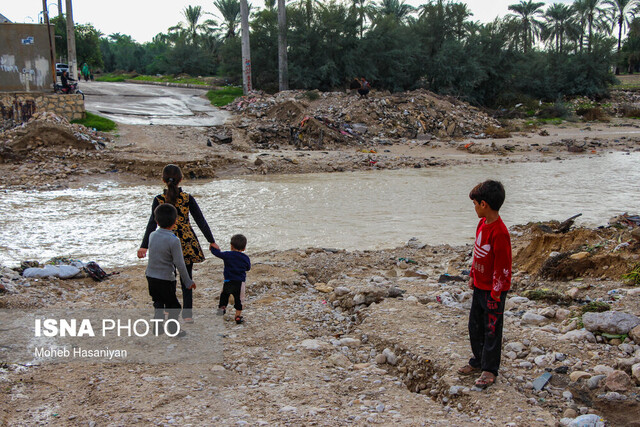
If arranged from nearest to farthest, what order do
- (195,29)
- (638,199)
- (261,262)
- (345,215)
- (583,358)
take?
(583,358) < (261,262) < (345,215) < (638,199) < (195,29)

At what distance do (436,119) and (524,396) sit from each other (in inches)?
843

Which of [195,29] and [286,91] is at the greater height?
[195,29]

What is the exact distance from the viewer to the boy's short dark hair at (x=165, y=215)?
4203 mm

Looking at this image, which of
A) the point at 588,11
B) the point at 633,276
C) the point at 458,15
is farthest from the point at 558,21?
the point at 633,276

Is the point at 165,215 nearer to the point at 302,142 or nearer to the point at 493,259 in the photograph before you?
the point at 493,259

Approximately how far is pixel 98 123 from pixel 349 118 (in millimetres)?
9414

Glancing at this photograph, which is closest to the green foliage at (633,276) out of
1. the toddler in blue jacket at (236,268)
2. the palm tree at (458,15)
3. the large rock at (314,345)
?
the large rock at (314,345)

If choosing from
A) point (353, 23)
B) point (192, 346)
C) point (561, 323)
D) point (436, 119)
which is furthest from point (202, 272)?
point (353, 23)

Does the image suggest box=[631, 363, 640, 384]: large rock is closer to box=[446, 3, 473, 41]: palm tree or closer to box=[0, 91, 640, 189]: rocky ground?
box=[0, 91, 640, 189]: rocky ground

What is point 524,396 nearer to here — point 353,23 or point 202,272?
point 202,272

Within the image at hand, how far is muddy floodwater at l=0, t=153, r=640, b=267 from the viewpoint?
9.08 metres

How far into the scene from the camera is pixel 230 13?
48.7m

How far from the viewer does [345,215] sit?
11211mm

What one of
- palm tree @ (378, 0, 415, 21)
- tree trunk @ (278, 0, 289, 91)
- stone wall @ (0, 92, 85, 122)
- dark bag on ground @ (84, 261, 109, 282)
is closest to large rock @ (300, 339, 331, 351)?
dark bag on ground @ (84, 261, 109, 282)
